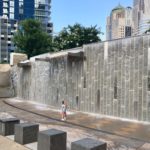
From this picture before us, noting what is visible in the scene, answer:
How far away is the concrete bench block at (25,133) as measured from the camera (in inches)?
450

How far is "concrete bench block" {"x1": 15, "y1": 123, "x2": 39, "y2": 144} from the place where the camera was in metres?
11.4

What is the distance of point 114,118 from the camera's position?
18766 millimetres

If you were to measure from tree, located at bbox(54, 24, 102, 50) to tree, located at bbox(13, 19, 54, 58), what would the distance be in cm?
324

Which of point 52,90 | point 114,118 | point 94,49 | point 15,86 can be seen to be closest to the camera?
A: point 114,118

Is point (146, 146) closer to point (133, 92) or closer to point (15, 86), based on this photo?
point (133, 92)

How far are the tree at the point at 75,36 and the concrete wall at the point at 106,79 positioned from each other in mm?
16148

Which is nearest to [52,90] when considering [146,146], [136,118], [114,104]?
[114,104]

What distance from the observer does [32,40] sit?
4719 centimetres

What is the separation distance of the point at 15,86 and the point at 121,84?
19.1 meters

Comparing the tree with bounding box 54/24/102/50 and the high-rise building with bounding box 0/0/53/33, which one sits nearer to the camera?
the tree with bounding box 54/24/102/50

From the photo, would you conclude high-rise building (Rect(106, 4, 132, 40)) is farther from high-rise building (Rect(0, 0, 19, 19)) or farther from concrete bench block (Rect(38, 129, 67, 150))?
concrete bench block (Rect(38, 129, 67, 150))

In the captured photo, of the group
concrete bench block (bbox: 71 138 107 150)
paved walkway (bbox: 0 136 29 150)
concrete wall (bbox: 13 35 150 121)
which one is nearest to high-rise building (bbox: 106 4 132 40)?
concrete wall (bbox: 13 35 150 121)

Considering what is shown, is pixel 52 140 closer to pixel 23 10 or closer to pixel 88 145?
pixel 88 145

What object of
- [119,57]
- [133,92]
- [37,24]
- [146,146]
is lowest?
[146,146]
